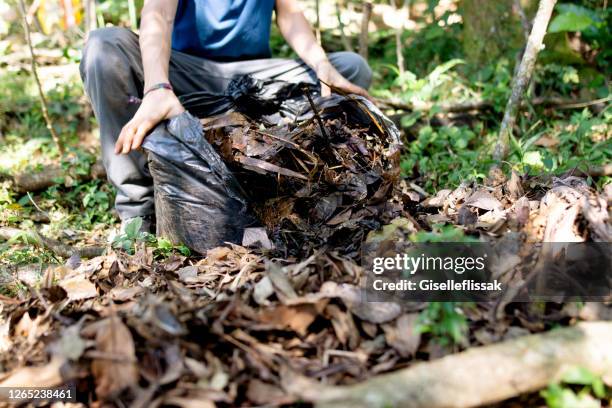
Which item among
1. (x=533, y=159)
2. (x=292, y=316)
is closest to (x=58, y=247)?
(x=292, y=316)

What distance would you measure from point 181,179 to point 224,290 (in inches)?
26.9

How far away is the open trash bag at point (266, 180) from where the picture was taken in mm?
2188

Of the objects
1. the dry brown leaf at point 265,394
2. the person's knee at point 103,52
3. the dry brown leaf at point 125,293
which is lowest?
the dry brown leaf at point 125,293

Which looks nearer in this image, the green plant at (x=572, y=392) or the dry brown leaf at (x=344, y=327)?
the green plant at (x=572, y=392)

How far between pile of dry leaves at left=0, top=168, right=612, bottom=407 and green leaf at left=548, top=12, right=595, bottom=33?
1868 millimetres

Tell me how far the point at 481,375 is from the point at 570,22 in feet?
9.57

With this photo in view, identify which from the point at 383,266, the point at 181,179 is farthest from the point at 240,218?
the point at 383,266

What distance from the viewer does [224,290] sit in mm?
1780

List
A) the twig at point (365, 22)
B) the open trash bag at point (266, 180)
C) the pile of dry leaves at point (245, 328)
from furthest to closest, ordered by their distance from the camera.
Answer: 1. the twig at point (365, 22)
2. the open trash bag at point (266, 180)
3. the pile of dry leaves at point (245, 328)

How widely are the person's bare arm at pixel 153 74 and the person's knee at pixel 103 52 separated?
160 millimetres

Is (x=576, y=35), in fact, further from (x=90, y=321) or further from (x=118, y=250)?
(x=90, y=321)

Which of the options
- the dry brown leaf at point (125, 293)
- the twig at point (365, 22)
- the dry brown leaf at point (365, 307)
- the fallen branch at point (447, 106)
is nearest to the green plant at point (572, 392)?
Result: the dry brown leaf at point (365, 307)

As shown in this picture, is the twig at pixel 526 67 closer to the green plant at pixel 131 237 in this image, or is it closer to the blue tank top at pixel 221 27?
the blue tank top at pixel 221 27

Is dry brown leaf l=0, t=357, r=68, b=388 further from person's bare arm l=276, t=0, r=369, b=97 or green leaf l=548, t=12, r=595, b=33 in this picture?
green leaf l=548, t=12, r=595, b=33
